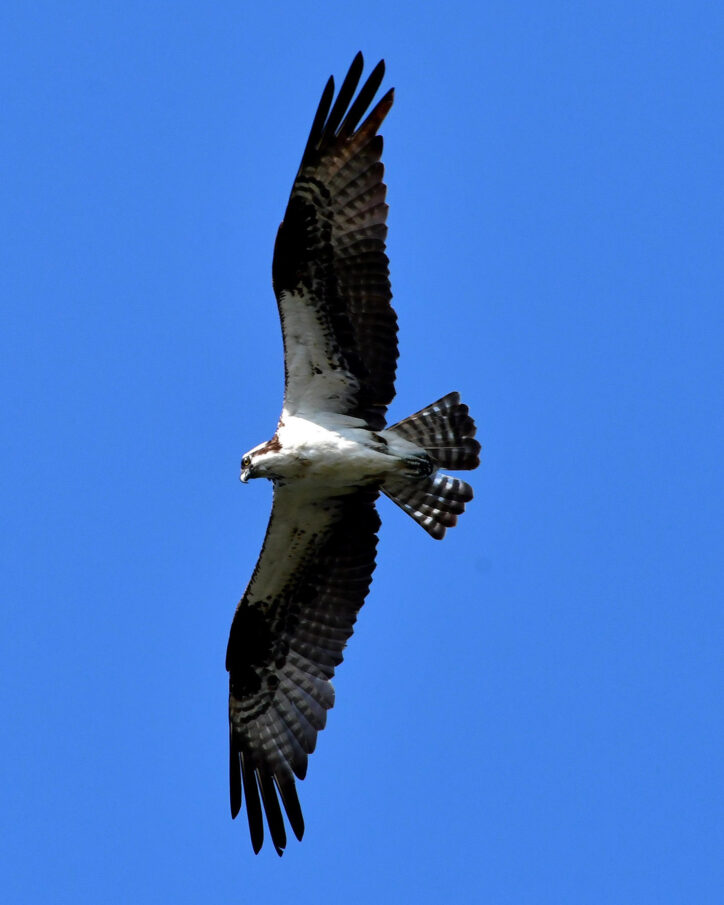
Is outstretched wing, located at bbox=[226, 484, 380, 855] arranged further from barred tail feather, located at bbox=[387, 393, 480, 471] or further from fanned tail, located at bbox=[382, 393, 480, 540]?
barred tail feather, located at bbox=[387, 393, 480, 471]

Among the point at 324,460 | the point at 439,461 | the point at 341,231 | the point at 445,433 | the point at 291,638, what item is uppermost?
the point at 341,231

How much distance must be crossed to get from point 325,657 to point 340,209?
3.66 metres

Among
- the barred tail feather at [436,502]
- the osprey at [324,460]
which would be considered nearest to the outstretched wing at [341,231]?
the osprey at [324,460]

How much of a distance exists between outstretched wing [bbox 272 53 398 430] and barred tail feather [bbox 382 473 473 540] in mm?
1402

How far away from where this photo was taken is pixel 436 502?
1265 cm

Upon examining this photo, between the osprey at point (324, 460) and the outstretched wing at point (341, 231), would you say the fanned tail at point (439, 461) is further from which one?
the outstretched wing at point (341, 231)

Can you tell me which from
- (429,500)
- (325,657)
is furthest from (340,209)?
(325,657)

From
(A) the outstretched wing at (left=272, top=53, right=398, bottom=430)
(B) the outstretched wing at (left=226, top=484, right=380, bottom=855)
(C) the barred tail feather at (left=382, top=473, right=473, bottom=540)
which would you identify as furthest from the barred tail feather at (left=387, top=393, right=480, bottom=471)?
(A) the outstretched wing at (left=272, top=53, right=398, bottom=430)

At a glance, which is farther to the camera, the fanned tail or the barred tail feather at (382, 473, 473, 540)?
the barred tail feather at (382, 473, 473, 540)

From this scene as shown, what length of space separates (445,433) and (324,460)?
3.75 ft

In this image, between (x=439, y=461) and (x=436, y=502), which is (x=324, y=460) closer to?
(x=439, y=461)

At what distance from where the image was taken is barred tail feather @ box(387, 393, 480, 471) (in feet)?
41.0

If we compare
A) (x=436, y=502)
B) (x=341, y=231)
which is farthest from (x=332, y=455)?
(x=341, y=231)

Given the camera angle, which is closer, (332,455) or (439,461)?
(332,455)
